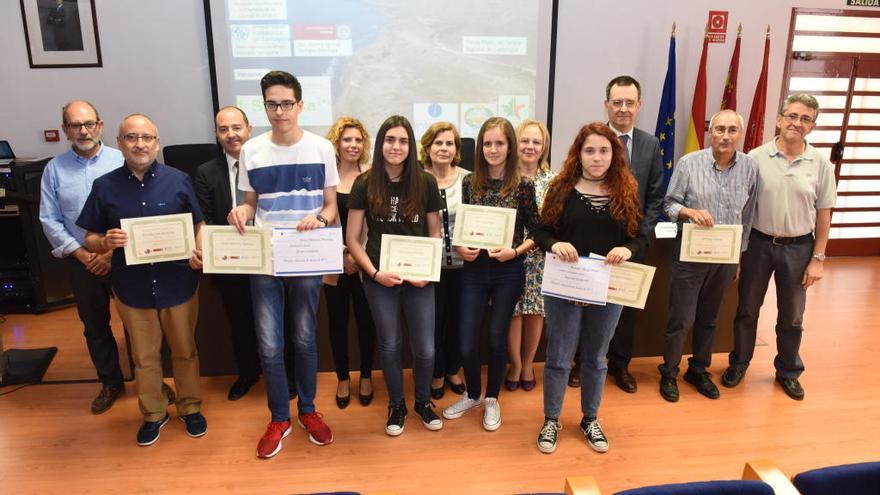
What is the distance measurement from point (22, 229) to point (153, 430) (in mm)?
2723

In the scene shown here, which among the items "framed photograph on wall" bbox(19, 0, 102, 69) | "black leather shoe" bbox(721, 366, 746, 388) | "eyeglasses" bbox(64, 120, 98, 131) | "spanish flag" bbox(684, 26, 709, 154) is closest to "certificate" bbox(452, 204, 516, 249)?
"black leather shoe" bbox(721, 366, 746, 388)

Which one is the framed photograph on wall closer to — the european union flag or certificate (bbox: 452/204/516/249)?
certificate (bbox: 452/204/516/249)

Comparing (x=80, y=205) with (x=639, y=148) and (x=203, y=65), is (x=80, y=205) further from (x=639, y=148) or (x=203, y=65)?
(x=639, y=148)

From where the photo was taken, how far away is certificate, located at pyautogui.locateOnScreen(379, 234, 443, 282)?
247 centimetres

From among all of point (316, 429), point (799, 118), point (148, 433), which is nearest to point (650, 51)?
point (799, 118)

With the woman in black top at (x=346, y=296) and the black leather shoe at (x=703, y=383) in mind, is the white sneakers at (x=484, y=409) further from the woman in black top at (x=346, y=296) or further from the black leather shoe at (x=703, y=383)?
the black leather shoe at (x=703, y=383)

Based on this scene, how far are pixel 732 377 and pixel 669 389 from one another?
0.44 meters

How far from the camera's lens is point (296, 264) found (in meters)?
2.46

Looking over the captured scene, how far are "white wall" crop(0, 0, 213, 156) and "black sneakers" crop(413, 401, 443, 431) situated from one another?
11.5 ft

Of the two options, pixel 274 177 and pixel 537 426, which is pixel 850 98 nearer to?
pixel 537 426

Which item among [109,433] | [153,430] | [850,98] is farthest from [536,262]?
[850,98]

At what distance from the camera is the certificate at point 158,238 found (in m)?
2.42

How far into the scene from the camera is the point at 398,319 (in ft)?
8.59

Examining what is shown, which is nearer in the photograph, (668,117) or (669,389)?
(669,389)
